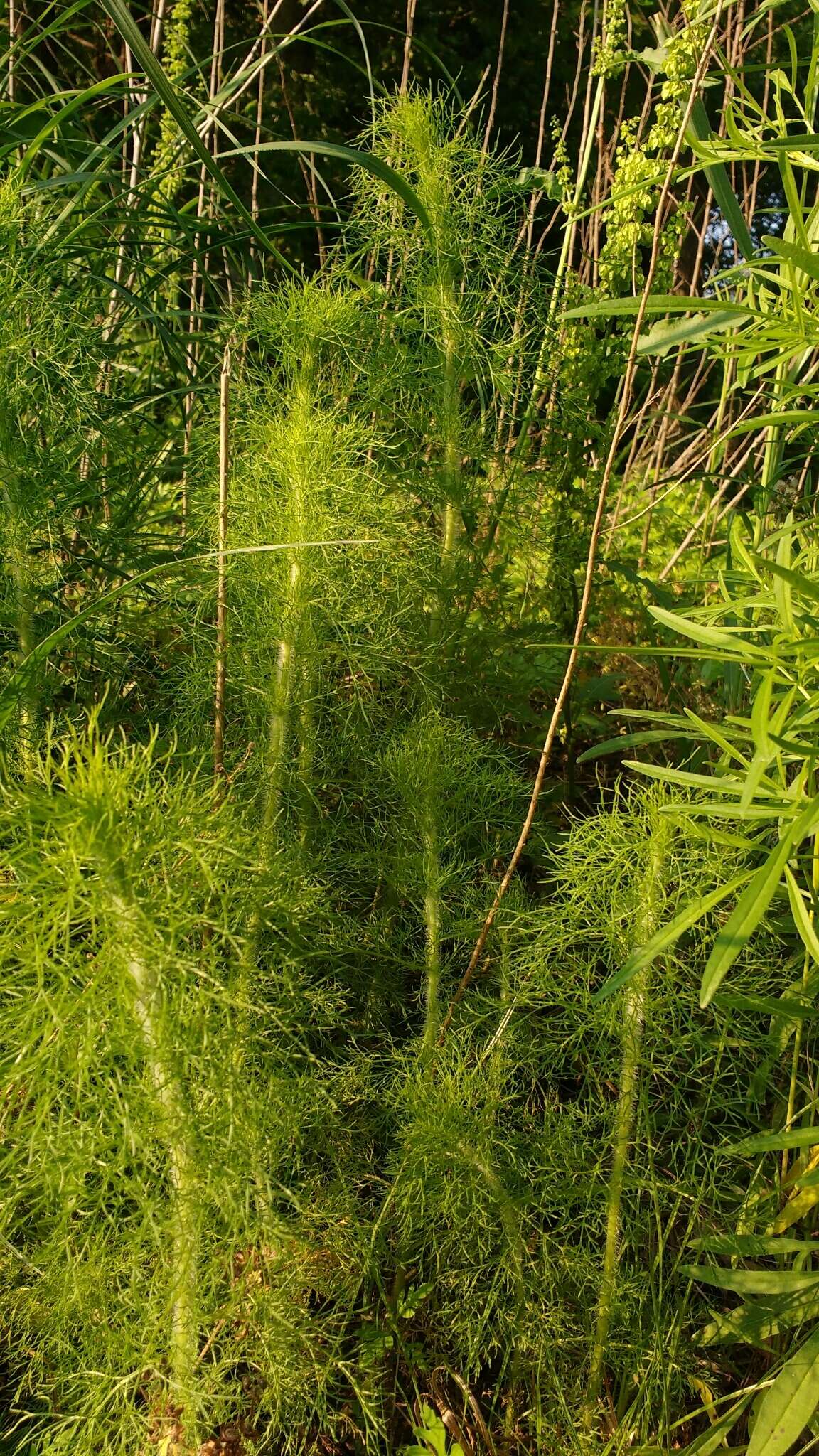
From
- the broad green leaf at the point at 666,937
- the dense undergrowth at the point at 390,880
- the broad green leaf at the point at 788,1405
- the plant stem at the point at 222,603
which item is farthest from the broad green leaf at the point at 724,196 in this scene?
the broad green leaf at the point at 788,1405

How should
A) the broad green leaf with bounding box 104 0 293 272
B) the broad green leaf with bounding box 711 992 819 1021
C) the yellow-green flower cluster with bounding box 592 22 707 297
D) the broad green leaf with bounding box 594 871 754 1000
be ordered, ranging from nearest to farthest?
the broad green leaf with bounding box 594 871 754 1000 → the broad green leaf with bounding box 711 992 819 1021 → the broad green leaf with bounding box 104 0 293 272 → the yellow-green flower cluster with bounding box 592 22 707 297

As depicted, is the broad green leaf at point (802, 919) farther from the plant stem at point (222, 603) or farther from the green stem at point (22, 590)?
the green stem at point (22, 590)

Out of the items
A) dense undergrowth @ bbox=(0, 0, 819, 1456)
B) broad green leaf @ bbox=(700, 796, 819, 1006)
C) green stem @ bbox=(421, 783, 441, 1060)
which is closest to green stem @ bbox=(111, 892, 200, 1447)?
dense undergrowth @ bbox=(0, 0, 819, 1456)

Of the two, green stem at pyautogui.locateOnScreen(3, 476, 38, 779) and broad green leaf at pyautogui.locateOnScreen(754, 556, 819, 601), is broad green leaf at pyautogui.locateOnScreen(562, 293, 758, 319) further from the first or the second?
green stem at pyautogui.locateOnScreen(3, 476, 38, 779)

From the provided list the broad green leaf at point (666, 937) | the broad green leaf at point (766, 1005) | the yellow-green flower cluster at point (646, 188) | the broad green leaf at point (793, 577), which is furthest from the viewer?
the yellow-green flower cluster at point (646, 188)

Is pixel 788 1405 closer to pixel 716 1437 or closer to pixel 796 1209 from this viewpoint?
pixel 716 1437

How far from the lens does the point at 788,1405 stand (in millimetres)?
1371

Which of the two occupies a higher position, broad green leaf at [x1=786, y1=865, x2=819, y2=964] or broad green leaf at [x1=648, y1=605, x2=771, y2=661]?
broad green leaf at [x1=648, y1=605, x2=771, y2=661]

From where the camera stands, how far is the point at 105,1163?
3.86ft

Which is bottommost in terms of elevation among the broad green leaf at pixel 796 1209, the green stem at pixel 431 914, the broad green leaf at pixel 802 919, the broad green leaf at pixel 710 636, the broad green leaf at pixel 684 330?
the broad green leaf at pixel 796 1209

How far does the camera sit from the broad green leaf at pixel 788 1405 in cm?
136

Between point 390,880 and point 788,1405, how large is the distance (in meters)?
0.69

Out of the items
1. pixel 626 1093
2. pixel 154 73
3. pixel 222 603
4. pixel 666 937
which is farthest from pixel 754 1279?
pixel 154 73

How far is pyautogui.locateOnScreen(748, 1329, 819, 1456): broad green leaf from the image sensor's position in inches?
53.4
